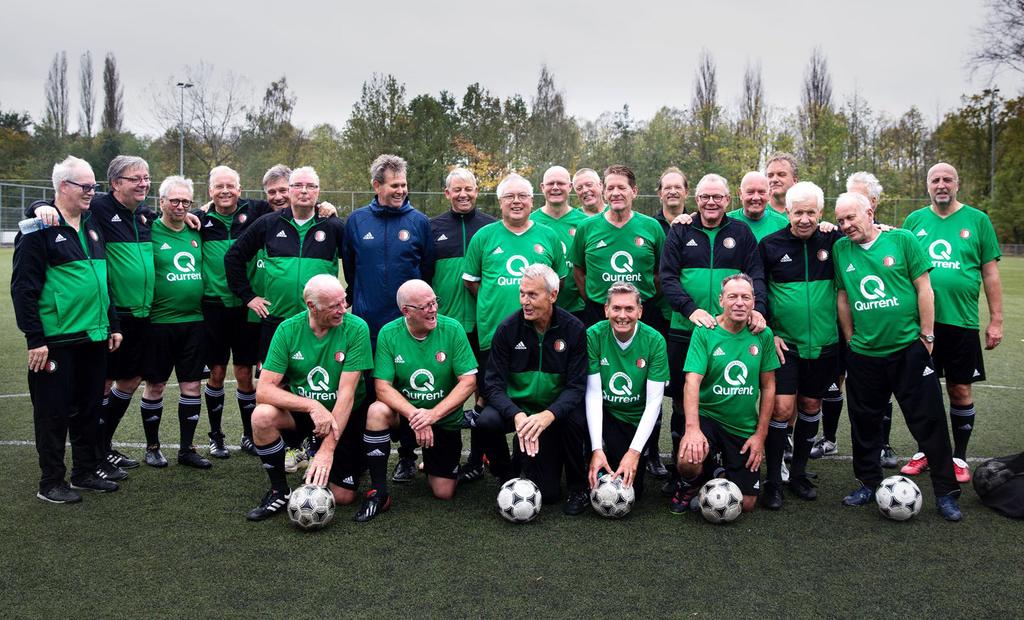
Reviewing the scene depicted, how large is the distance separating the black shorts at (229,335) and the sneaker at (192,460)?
667 mm

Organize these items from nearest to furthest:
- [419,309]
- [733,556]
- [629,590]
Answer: [629,590]
[733,556]
[419,309]

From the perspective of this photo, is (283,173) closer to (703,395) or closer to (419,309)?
(419,309)

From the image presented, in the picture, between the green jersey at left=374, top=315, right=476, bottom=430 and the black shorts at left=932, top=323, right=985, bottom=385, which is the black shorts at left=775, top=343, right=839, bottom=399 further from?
the green jersey at left=374, top=315, right=476, bottom=430

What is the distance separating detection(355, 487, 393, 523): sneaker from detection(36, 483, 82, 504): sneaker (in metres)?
1.73

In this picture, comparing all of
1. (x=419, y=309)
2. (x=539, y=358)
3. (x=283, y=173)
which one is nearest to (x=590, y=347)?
Result: (x=539, y=358)

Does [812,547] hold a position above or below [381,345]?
below

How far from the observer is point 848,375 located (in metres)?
4.82

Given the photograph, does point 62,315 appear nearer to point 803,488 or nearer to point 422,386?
point 422,386

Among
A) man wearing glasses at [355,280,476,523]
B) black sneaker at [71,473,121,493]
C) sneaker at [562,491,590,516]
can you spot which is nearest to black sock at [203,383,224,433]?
black sneaker at [71,473,121,493]

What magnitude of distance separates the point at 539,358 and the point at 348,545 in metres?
1.55

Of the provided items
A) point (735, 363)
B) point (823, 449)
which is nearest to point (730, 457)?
point (735, 363)

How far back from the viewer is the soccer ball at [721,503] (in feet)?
14.2

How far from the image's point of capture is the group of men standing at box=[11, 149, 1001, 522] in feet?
15.1

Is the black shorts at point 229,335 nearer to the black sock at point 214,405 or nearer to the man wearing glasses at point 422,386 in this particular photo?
the black sock at point 214,405
